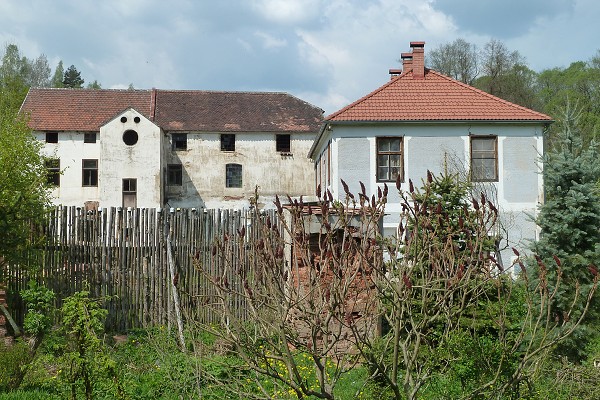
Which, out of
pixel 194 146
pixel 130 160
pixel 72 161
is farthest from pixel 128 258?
pixel 72 161

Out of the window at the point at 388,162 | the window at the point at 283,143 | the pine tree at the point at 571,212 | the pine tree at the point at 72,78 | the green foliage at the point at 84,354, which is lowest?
the green foliage at the point at 84,354

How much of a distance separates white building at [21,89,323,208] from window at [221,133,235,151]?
0.06 metres

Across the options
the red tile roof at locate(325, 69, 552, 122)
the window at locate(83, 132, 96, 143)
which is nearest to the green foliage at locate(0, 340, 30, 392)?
the red tile roof at locate(325, 69, 552, 122)

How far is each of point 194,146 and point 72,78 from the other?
48.1 meters

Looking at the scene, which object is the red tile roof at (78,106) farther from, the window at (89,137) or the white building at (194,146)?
the window at (89,137)

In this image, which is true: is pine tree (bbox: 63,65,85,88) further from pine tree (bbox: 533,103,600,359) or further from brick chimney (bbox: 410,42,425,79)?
pine tree (bbox: 533,103,600,359)

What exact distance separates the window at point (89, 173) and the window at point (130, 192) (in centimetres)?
333

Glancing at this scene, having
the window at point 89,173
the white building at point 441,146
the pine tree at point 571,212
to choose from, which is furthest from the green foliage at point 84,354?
the window at point 89,173

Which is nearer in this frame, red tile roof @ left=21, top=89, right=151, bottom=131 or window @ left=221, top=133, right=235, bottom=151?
red tile roof @ left=21, top=89, right=151, bottom=131

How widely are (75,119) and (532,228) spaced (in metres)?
25.1

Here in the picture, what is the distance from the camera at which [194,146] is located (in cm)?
3525

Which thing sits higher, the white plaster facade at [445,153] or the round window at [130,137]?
the round window at [130,137]

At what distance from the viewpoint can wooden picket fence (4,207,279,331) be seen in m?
11.6

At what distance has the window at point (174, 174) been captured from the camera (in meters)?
34.8
